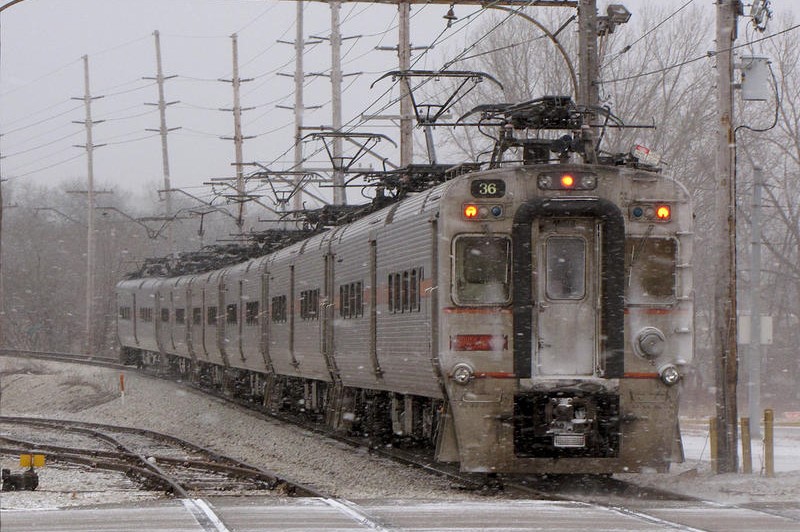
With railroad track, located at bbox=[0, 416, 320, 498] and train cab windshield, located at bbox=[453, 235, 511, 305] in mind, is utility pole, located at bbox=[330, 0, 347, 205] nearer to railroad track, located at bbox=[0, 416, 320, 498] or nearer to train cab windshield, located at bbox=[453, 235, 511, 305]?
railroad track, located at bbox=[0, 416, 320, 498]

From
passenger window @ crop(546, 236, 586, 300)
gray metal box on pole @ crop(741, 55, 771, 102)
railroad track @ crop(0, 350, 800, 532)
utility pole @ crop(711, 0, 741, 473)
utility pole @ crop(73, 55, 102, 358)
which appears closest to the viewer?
railroad track @ crop(0, 350, 800, 532)

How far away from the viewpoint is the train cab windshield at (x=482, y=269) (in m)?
13.1

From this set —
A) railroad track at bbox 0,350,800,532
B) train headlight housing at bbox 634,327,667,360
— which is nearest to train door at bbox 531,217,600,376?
train headlight housing at bbox 634,327,667,360

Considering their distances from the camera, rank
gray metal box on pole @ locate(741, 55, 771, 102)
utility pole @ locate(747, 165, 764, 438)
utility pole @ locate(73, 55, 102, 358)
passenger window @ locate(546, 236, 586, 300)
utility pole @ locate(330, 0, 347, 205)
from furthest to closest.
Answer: utility pole @ locate(73, 55, 102, 358)
utility pole @ locate(330, 0, 347, 205)
utility pole @ locate(747, 165, 764, 438)
gray metal box on pole @ locate(741, 55, 771, 102)
passenger window @ locate(546, 236, 586, 300)

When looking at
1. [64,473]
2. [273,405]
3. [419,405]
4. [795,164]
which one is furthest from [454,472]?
[795,164]

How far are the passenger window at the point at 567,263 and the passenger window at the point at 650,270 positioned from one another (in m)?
0.44

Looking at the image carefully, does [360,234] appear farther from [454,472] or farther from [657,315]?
[657,315]

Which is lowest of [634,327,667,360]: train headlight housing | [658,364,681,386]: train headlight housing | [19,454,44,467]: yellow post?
[19,454,44,467]: yellow post

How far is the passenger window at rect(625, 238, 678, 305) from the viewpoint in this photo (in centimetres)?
1320

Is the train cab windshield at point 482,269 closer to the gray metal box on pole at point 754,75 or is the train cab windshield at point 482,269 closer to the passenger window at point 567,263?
the passenger window at point 567,263

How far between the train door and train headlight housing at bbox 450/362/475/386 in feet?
2.13

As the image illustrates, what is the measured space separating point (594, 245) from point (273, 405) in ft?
50.0

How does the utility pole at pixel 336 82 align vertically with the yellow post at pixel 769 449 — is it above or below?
above

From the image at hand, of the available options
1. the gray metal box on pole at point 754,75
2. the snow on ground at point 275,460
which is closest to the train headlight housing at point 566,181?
the gray metal box on pole at point 754,75
